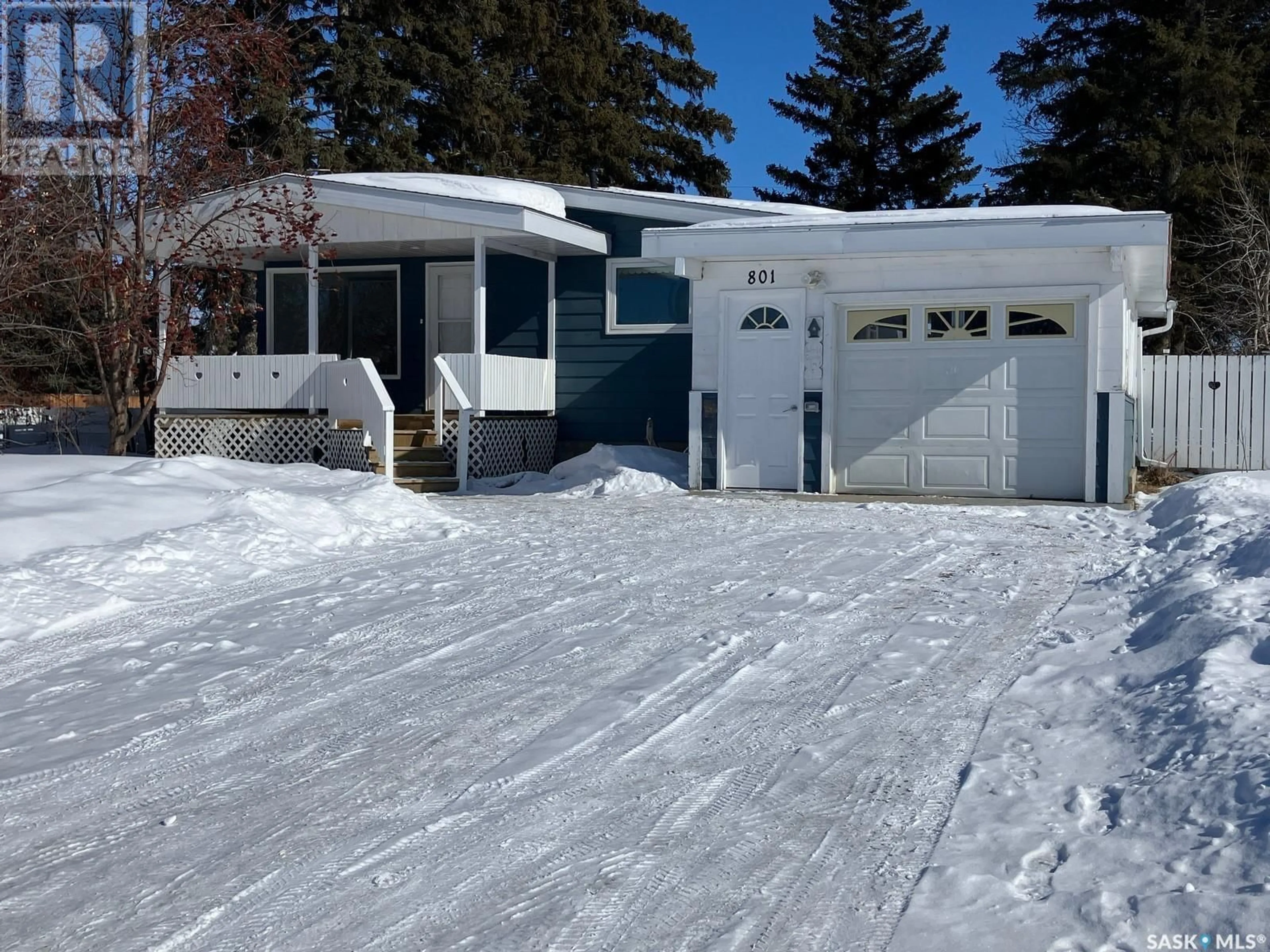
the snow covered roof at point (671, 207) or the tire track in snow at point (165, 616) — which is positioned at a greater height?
the snow covered roof at point (671, 207)

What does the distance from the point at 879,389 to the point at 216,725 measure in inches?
391

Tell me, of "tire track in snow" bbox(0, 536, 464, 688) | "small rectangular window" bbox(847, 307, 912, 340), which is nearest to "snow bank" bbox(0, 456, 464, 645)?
"tire track in snow" bbox(0, 536, 464, 688)

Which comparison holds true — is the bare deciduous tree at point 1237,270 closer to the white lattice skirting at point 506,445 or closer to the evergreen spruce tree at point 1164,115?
the evergreen spruce tree at point 1164,115

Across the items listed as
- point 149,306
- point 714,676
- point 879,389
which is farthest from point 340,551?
point 879,389

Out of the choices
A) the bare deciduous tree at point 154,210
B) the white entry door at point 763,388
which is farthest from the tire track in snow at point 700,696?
the bare deciduous tree at point 154,210

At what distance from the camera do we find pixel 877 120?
34.6 metres

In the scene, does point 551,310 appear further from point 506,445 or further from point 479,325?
point 506,445

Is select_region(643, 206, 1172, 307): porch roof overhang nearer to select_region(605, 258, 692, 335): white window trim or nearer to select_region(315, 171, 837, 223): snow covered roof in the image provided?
select_region(315, 171, 837, 223): snow covered roof

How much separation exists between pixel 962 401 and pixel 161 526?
27.3 ft

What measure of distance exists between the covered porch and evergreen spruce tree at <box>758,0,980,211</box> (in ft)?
60.1

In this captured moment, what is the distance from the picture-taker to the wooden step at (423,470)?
15.4 meters

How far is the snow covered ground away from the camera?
334 centimetres

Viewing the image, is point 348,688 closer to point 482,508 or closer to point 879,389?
point 482,508

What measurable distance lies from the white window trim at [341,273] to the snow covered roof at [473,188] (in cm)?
127
